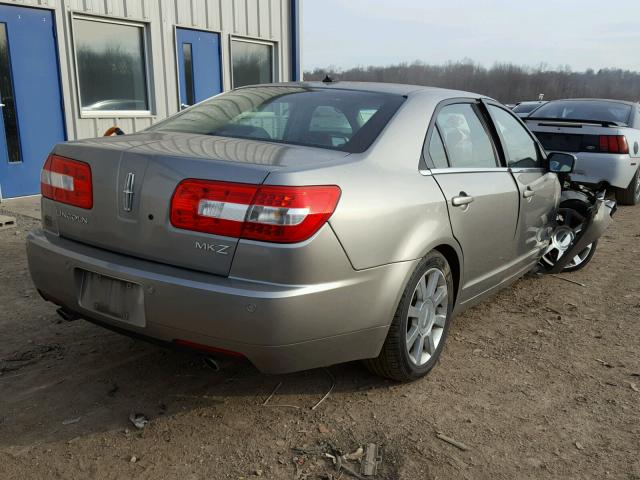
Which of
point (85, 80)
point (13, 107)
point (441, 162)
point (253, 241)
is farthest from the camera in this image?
point (85, 80)

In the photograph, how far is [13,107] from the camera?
730 centimetres

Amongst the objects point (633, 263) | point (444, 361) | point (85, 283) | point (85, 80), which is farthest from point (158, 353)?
point (85, 80)

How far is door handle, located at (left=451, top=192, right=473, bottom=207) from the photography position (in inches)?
121

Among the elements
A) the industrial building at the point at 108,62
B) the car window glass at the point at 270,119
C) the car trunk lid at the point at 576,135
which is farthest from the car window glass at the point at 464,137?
the industrial building at the point at 108,62

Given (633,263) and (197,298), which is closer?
(197,298)

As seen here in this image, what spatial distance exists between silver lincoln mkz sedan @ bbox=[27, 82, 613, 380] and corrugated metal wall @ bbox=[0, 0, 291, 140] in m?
5.23

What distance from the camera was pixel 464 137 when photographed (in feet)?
11.4

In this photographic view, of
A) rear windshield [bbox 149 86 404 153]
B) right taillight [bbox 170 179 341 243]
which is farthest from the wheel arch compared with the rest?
right taillight [bbox 170 179 341 243]

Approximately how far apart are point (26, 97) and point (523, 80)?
68957 millimetres

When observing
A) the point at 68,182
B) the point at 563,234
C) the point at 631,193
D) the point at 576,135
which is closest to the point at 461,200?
the point at 68,182

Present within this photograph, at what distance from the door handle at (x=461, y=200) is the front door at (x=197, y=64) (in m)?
7.25

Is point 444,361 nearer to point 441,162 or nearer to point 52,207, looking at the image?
point 441,162

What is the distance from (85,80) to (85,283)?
252 inches

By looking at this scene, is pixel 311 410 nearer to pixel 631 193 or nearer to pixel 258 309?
pixel 258 309
